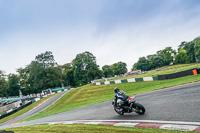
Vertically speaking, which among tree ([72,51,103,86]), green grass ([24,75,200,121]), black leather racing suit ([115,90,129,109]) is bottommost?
green grass ([24,75,200,121])

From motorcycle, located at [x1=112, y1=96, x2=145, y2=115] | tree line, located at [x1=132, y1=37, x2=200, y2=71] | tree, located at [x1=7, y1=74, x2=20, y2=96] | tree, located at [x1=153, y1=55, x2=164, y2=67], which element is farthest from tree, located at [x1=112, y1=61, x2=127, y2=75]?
motorcycle, located at [x1=112, y1=96, x2=145, y2=115]

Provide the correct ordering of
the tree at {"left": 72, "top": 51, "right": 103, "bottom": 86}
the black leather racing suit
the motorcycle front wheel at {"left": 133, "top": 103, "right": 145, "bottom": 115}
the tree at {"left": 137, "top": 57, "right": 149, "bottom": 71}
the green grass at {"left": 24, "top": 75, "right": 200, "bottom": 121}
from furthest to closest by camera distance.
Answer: the tree at {"left": 137, "top": 57, "right": 149, "bottom": 71}
the tree at {"left": 72, "top": 51, "right": 103, "bottom": 86}
the green grass at {"left": 24, "top": 75, "right": 200, "bottom": 121}
the black leather racing suit
the motorcycle front wheel at {"left": 133, "top": 103, "right": 145, "bottom": 115}

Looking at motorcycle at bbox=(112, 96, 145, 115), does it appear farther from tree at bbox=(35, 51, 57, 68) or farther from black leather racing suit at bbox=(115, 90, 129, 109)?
tree at bbox=(35, 51, 57, 68)

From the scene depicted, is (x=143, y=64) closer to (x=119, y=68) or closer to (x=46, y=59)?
(x=119, y=68)

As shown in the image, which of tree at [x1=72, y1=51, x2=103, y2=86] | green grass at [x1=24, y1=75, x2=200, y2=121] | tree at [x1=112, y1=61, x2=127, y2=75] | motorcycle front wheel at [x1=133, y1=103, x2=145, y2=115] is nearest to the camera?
motorcycle front wheel at [x1=133, y1=103, x2=145, y2=115]

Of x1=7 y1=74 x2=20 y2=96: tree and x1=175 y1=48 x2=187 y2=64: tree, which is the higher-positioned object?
x1=175 y1=48 x2=187 y2=64: tree

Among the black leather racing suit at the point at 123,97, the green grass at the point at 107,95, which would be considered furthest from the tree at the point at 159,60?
the black leather racing suit at the point at 123,97

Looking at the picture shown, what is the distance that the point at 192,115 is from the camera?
6.07 m

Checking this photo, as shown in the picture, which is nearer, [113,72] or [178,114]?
[178,114]

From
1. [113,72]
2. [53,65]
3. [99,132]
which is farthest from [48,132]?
[113,72]

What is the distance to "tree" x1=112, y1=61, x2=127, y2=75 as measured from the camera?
133 meters

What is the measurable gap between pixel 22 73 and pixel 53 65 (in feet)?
77.4

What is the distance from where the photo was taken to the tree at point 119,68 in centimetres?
13262

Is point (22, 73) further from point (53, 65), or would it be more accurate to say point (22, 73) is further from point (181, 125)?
point (181, 125)
